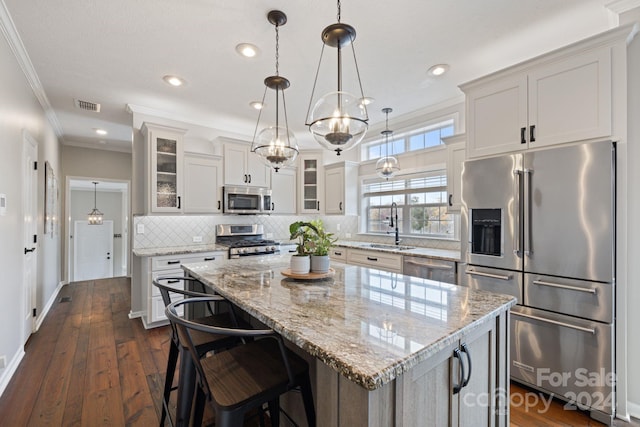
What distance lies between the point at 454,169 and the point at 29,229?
4.75 m

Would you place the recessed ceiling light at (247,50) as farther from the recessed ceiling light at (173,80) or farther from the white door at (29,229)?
the white door at (29,229)

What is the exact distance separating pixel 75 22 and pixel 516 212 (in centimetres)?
372

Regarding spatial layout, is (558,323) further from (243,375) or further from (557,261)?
(243,375)

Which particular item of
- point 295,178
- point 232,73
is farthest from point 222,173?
point 232,73

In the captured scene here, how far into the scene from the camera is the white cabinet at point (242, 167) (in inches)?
177

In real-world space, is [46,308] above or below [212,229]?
below

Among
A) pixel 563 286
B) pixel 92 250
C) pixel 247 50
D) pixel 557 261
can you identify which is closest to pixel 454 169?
pixel 557 261

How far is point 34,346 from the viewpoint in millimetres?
3092

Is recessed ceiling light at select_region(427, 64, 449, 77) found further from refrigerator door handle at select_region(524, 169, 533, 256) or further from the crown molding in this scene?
the crown molding

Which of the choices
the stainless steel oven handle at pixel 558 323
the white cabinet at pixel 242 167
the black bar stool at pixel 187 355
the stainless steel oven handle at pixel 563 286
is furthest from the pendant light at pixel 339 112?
the white cabinet at pixel 242 167

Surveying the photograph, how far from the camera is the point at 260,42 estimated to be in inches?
99.7

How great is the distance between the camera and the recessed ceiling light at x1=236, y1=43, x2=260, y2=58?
257 centimetres

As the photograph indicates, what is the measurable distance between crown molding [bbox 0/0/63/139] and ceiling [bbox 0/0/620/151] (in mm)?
41

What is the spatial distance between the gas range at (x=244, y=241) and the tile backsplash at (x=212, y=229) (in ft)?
0.32
